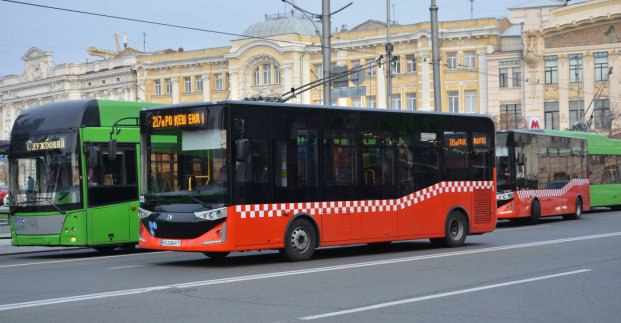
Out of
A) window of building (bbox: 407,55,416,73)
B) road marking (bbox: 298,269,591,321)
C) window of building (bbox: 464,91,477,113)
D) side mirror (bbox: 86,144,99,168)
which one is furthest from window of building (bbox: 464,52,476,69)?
road marking (bbox: 298,269,591,321)

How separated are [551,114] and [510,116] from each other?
2872mm

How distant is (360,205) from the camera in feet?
58.6

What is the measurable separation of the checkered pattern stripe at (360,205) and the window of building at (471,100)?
1993 inches

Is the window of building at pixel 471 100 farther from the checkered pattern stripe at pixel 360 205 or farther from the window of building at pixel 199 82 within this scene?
the checkered pattern stripe at pixel 360 205

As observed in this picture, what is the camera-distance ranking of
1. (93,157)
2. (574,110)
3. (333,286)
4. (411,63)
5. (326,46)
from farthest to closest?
(411,63)
(574,110)
(326,46)
(93,157)
(333,286)

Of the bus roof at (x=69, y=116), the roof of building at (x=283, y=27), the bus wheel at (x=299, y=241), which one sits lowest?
the bus wheel at (x=299, y=241)

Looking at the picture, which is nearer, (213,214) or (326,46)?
(213,214)

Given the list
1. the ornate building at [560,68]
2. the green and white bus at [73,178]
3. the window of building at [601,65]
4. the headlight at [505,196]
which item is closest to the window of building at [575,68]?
the ornate building at [560,68]

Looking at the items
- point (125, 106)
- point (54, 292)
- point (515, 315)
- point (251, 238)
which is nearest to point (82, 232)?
point (125, 106)

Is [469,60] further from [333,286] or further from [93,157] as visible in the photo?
[333,286]

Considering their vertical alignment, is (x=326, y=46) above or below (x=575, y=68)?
below

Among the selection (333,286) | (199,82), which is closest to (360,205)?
(333,286)

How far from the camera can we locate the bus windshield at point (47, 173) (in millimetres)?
19375

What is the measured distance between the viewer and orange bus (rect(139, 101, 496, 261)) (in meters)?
15.7
